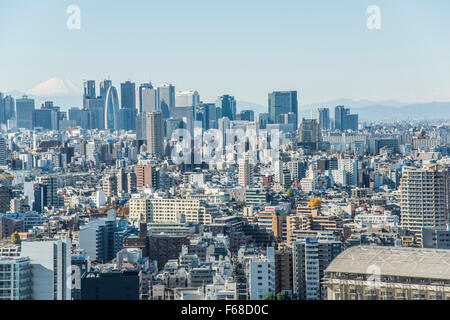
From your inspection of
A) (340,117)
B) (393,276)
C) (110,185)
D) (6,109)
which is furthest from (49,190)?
(393,276)

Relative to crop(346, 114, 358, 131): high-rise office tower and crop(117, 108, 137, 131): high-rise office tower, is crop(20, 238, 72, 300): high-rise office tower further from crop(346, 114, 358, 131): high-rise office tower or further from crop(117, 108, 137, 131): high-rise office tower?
crop(117, 108, 137, 131): high-rise office tower

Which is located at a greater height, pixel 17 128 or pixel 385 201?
pixel 17 128

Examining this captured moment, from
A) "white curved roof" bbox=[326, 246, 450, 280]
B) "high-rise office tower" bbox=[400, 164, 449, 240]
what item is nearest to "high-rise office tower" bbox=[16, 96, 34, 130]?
"high-rise office tower" bbox=[400, 164, 449, 240]

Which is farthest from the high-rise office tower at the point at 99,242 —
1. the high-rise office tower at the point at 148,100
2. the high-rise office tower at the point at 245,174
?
the high-rise office tower at the point at 148,100
